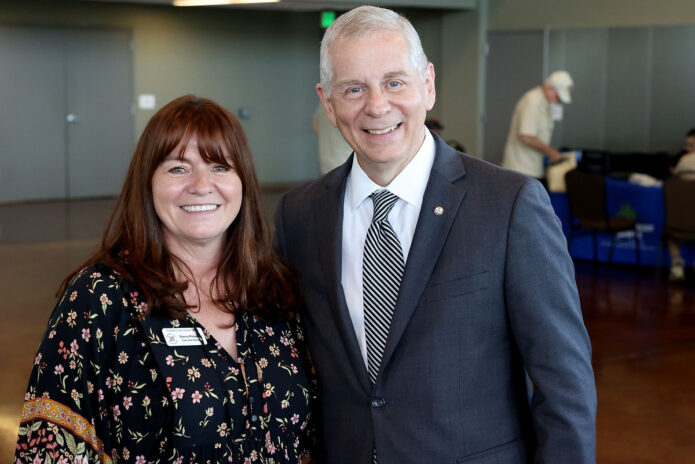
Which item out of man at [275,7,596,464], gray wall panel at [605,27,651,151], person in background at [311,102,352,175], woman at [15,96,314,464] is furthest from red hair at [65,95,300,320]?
gray wall panel at [605,27,651,151]

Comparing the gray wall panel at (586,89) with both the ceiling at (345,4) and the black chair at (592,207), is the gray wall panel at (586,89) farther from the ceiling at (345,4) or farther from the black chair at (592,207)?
the black chair at (592,207)

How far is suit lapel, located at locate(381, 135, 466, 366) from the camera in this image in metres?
1.92

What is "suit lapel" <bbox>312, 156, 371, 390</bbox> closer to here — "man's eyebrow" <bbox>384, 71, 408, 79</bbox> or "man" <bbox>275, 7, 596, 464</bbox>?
"man" <bbox>275, 7, 596, 464</bbox>

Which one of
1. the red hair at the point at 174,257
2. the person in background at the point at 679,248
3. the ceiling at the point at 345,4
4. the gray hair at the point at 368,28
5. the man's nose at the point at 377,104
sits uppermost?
the ceiling at the point at 345,4

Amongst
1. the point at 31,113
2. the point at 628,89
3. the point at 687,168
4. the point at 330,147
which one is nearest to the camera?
the point at 330,147

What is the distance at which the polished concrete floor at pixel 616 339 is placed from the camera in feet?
15.9

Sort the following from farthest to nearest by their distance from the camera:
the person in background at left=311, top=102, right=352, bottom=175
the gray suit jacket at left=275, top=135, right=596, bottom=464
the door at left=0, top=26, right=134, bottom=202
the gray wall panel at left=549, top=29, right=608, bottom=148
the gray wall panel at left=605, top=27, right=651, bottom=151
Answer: the door at left=0, top=26, right=134, bottom=202, the gray wall panel at left=549, top=29, right=608, bottom=148, the gray wall panel at left=605, top=27, right=651, bottom=151, the person in background at left=311, top=102, right=352, bottom=175, the gray suit jacket at left=275, top=135, right=596, bottom=464

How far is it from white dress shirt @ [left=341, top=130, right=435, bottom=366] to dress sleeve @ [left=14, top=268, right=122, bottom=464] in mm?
553

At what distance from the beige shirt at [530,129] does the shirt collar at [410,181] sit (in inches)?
325

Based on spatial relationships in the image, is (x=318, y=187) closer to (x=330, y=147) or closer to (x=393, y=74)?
(x=393, y=74)

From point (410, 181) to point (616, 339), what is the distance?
5.17 meters

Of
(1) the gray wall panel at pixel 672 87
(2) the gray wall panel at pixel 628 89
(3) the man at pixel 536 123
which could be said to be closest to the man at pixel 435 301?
(3) the man at pixel 536 123

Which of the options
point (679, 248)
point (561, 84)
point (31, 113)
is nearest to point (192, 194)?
point (679, 248)

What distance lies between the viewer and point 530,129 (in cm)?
1013
